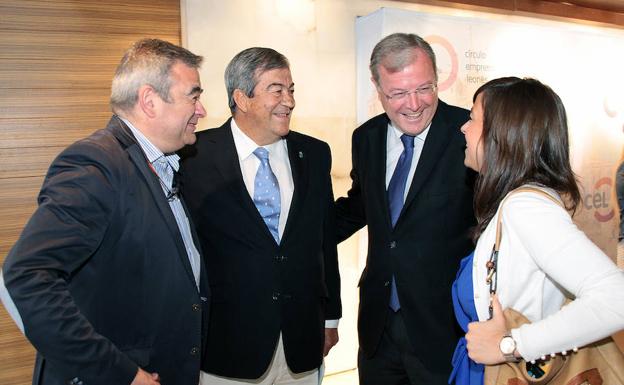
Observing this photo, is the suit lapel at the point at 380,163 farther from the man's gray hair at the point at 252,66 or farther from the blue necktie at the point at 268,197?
the man's gray hair at the point at 252,66

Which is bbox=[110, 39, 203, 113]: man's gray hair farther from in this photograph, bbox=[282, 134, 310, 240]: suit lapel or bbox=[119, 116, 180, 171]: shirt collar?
bbox=[282, 134, 310, 240]: suit lapel

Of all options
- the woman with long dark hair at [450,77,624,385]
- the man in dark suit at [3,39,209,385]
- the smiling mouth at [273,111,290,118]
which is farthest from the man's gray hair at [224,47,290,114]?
the woman with long dark hair at [450,77,624,385]

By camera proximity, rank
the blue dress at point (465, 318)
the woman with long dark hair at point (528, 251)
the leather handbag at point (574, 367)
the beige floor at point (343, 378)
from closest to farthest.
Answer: the woman with long dark hair at point (528, 251) < the leather handbag at point (574, 367) < the blue dress at point (465, 318) < the beige floor at point (343, 378)

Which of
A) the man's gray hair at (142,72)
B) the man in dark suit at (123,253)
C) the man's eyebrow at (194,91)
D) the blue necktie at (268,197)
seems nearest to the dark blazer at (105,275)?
the man in dark suit at (123,253)

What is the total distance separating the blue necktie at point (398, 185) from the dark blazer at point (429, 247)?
0.12 ft

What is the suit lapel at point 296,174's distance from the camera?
2.30 meters

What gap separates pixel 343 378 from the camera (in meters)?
4.40

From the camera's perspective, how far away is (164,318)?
1.67m

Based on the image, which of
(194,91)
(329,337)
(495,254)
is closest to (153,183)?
(194,91)

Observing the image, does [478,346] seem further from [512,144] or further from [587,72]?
[587,72]

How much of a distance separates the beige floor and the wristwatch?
306 centimetres

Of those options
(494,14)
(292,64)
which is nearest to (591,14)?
(494,14)

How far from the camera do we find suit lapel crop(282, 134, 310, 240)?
2.30 m

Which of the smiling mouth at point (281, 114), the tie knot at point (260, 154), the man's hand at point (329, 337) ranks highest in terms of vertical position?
the smiling mouth at point (281, 114)
